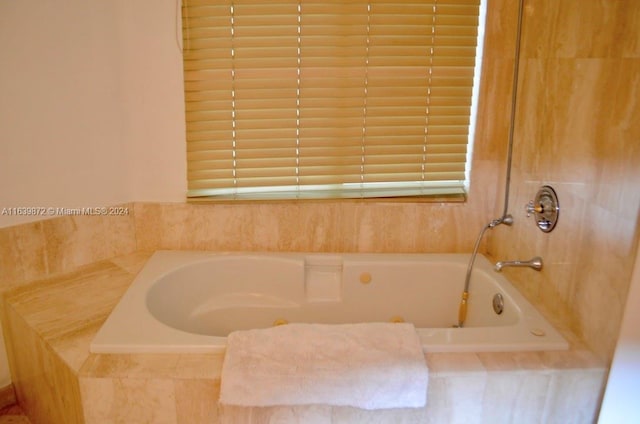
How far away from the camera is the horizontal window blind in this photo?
2.13 m

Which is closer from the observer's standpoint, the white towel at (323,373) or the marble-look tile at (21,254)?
the white towel at (323,373)

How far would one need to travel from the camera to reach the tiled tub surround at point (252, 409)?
1502 mm

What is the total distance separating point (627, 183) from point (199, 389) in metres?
1.35

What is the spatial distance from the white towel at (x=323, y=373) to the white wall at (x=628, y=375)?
472 mm

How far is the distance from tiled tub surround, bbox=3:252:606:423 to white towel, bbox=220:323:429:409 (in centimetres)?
5

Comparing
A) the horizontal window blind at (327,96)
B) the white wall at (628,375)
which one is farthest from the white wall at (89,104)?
the white wall at (628,375)

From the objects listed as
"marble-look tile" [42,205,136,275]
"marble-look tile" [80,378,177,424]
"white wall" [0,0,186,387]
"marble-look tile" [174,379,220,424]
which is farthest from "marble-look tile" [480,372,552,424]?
"marble-look tile" [42,205,136,275]

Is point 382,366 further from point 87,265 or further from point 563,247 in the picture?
point 87,265

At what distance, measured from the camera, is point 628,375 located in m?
1.25

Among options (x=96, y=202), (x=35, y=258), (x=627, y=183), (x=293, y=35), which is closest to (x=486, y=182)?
(x=627, y=183)

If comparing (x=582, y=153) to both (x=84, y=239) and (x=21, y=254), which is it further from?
(x=21, y=254)

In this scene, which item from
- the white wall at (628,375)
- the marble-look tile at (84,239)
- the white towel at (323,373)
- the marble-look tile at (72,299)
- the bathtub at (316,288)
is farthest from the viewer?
the bathtub at (316,288)

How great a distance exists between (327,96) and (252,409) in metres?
1.29

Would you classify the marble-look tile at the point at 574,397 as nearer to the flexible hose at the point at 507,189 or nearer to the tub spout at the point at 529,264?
the tub spout at the point at 529,264
